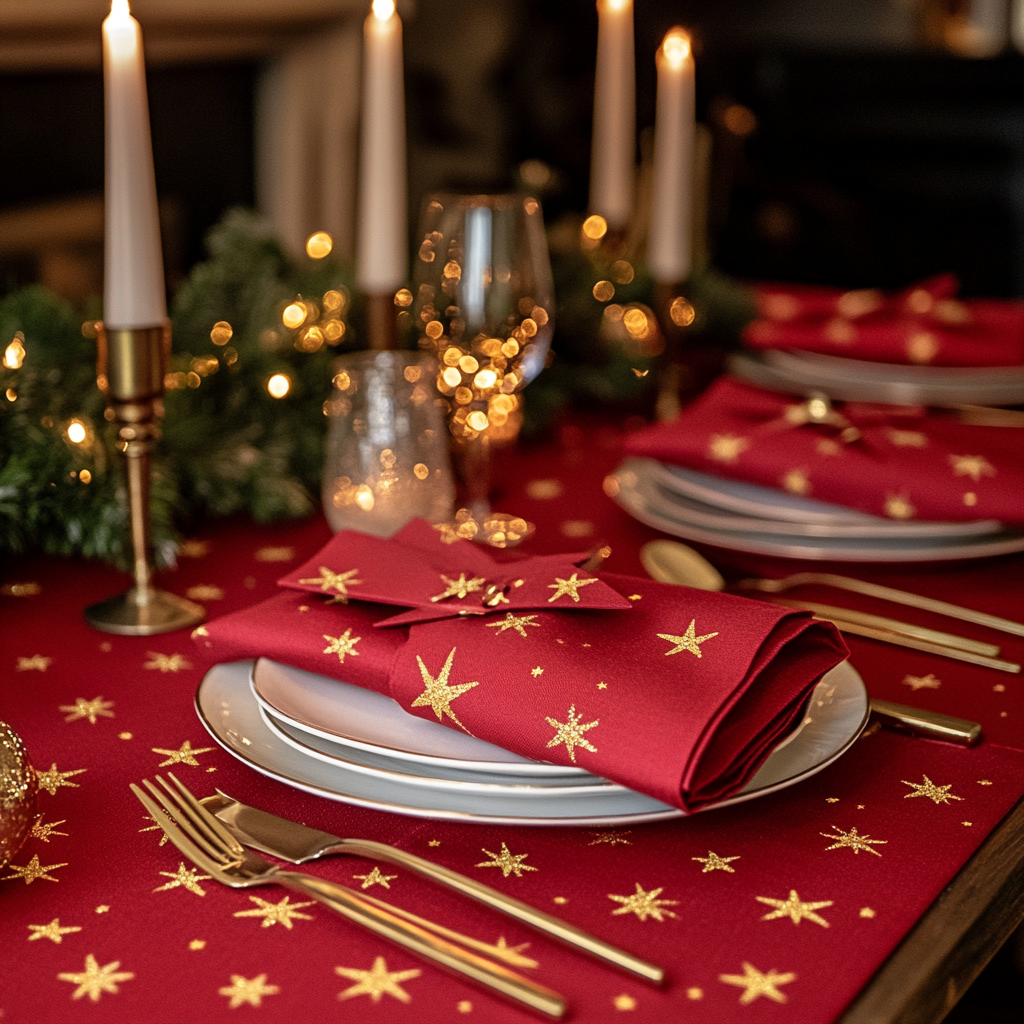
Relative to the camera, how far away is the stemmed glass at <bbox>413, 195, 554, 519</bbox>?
99cm

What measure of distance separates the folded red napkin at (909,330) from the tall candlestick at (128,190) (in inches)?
29.7

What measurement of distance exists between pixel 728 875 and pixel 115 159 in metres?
0.55

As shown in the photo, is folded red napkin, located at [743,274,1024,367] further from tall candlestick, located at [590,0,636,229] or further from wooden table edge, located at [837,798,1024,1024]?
wooden table edge, located at [837,798,1024,1024]

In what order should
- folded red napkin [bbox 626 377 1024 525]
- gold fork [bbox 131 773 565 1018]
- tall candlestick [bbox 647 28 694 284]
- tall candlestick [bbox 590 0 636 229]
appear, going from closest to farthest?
gold fork [bbox 131 773 565 1018]
folded red napkin [bbox 626 377 1024 525]
tall candlestick [bbox 647 28 694 284]
tall candlestick [bbox 590 0 636 229]

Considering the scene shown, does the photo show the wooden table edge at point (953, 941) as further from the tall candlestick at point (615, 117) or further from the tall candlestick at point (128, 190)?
the tall candlestick at point (615, 117)

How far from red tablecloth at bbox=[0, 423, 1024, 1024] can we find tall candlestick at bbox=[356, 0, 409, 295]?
40 centimetres

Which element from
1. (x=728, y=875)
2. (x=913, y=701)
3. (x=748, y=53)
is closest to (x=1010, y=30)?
(x=748, y=53)

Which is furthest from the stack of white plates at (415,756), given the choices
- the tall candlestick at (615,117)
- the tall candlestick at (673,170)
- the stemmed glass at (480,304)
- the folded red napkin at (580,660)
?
the tall candlestick at (615,117)

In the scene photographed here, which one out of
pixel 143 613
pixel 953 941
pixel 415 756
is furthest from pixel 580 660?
pixel 143 613

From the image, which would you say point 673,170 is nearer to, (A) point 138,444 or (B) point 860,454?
(B) point 860,454

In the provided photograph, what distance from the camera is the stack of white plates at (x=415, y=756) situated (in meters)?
0.57

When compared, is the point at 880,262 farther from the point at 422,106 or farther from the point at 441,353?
the point at 441,353

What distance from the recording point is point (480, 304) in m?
0.99

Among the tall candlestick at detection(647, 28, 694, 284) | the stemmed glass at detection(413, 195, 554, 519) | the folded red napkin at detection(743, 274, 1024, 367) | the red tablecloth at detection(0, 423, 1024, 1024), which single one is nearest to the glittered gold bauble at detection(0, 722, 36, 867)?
the red tablecloth at detection(0, 423, 1024, 1024)
